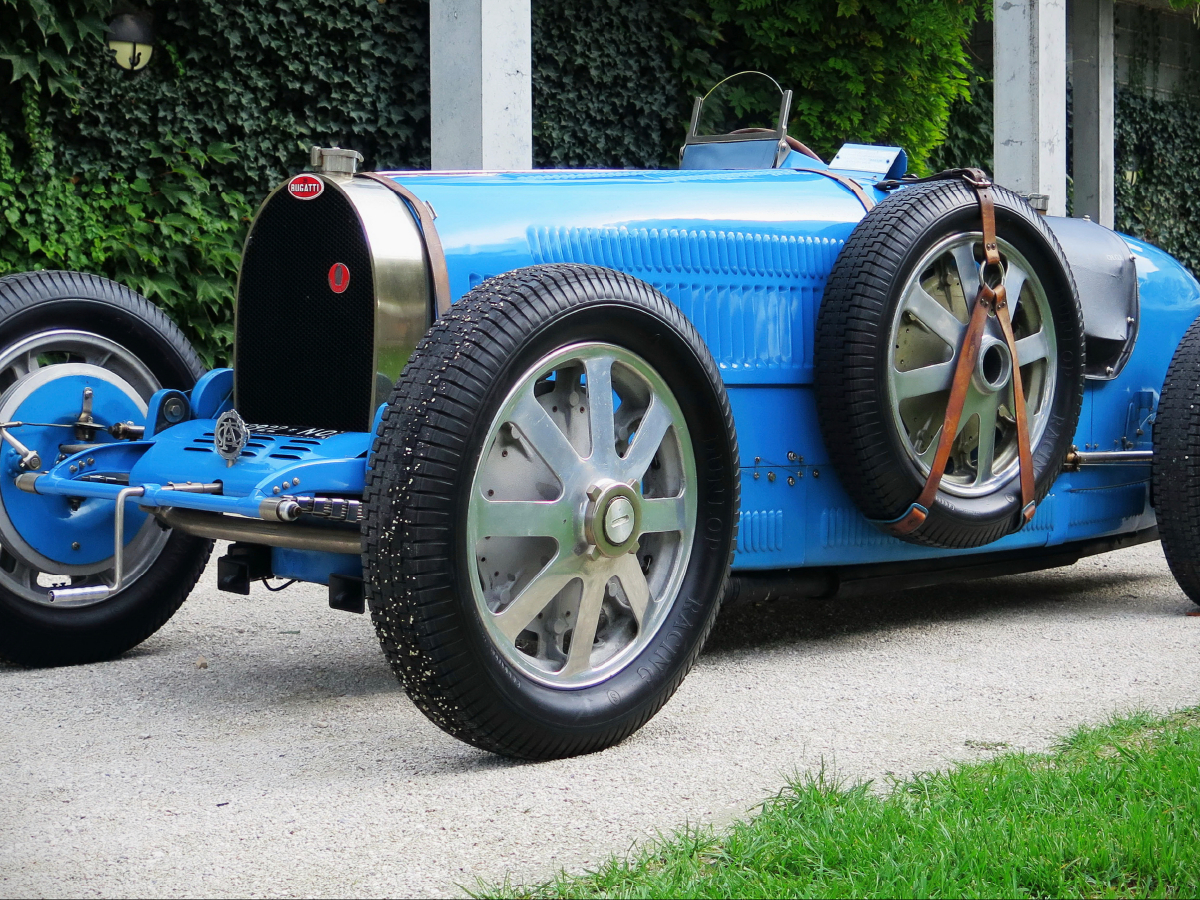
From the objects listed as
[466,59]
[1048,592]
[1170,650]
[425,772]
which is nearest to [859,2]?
[466,59]

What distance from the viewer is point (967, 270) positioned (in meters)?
4.16

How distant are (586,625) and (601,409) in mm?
501

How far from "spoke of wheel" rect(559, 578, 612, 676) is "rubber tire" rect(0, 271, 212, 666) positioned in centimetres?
151

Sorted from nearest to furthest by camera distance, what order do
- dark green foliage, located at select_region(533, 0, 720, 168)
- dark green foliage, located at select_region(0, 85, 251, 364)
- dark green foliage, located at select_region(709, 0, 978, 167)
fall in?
dark green foliage, located at select_region(0, 85, 251, 364)
dark green foliage, located at select_region(533, 0, 720, 168)
dark green foliage, located at select_region(709, 0, 978, 167)

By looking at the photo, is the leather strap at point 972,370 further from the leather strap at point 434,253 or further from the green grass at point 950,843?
the leather strap at point 434,253

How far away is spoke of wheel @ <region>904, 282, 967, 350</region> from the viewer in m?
3.99

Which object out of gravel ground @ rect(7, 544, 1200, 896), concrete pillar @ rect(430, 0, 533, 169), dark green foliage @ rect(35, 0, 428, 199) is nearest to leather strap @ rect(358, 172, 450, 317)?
gravel ground @ rect(7, 544, 1200, 896)

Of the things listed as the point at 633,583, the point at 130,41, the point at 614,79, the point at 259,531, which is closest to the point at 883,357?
the point at 633,583

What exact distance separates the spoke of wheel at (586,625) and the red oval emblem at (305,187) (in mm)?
988

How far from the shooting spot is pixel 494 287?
298cm

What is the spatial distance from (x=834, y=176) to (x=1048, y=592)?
2040 millimetres

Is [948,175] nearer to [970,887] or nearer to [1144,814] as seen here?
[1144,814]

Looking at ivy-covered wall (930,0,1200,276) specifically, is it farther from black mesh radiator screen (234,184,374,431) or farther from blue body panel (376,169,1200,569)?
black mesh radiator screen (234,184,374,431)

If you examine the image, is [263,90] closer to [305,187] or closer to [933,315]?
[305,187]
